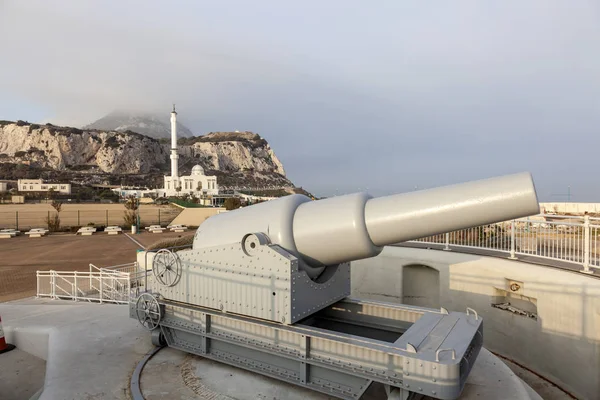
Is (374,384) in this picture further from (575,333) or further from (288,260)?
(575,333)

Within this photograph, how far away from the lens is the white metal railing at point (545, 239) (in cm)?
668

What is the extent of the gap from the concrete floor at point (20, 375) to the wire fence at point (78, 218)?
1137 inches

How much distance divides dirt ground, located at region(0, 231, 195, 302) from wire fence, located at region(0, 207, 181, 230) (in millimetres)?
8036

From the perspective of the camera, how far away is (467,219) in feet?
12.2

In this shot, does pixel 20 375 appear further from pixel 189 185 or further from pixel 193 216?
pixel 189 185

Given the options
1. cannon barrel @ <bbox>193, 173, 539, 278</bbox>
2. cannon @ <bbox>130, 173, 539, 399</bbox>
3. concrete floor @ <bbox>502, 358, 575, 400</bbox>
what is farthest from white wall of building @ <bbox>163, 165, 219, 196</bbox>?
cannon barrel @ <bbox>193, 173, 539, 278</bbox>

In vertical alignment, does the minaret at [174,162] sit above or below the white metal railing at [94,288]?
above

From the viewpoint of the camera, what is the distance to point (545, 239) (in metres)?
7.83

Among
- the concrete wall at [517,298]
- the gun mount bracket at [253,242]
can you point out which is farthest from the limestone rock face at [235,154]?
the gun mount bracket at [253,242]

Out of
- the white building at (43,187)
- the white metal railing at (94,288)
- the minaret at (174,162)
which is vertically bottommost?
the white metal railing at (94,288)

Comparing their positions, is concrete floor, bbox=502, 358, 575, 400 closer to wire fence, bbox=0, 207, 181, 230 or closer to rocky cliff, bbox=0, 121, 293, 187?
wire fence, bbox=0, 207, 181, 230

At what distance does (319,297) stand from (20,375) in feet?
15.6

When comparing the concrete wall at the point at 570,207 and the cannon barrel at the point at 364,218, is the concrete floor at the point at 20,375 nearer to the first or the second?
the cannon barrel at the point at 364,218

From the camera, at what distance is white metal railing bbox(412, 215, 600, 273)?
668 centimetres
